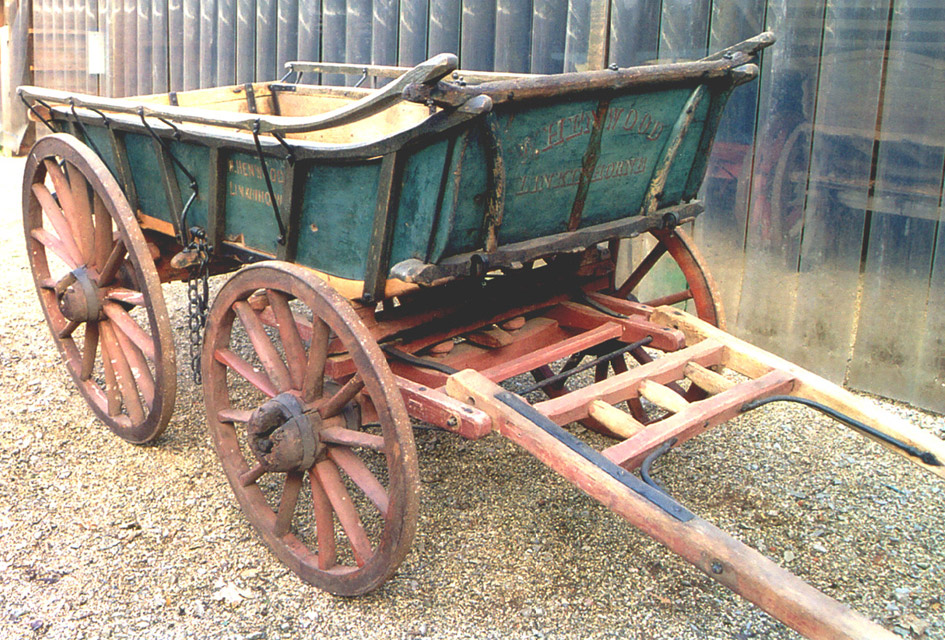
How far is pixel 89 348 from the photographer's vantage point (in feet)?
11.1

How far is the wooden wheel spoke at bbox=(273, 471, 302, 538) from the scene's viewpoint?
2492 millimetres

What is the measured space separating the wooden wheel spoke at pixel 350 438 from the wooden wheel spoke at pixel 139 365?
100cm

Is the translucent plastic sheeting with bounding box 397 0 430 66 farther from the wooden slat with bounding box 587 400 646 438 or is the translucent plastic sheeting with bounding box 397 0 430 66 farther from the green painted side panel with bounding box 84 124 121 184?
the wooden slat with bounding box 587 400 646 438

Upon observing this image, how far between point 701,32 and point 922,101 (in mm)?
955

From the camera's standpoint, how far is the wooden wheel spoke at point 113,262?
3.07 metres

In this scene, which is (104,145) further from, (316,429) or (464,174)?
(464,174)

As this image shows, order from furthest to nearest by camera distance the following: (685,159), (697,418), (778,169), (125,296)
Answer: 1. (778,169)
2. (125,296)
3. (685,159)
4. (697,418)

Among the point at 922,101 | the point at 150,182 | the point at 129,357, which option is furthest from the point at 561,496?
the point at 922,101

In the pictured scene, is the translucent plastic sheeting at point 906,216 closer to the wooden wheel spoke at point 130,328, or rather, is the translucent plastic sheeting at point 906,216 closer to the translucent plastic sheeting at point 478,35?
the translucent plastic sheeting at point 478,35

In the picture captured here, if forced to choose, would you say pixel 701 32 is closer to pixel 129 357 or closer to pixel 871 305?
pixel 871 305

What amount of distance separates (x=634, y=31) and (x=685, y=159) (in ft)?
4.83

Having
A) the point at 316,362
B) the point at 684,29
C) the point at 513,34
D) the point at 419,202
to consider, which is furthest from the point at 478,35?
the point at 316,362

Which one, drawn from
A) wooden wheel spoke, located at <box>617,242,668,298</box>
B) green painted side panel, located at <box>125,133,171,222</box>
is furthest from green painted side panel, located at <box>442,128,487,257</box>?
green painted side panel, located at <box>125,133,171,222</box>

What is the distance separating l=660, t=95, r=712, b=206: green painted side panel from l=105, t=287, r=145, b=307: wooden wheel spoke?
1.74m
